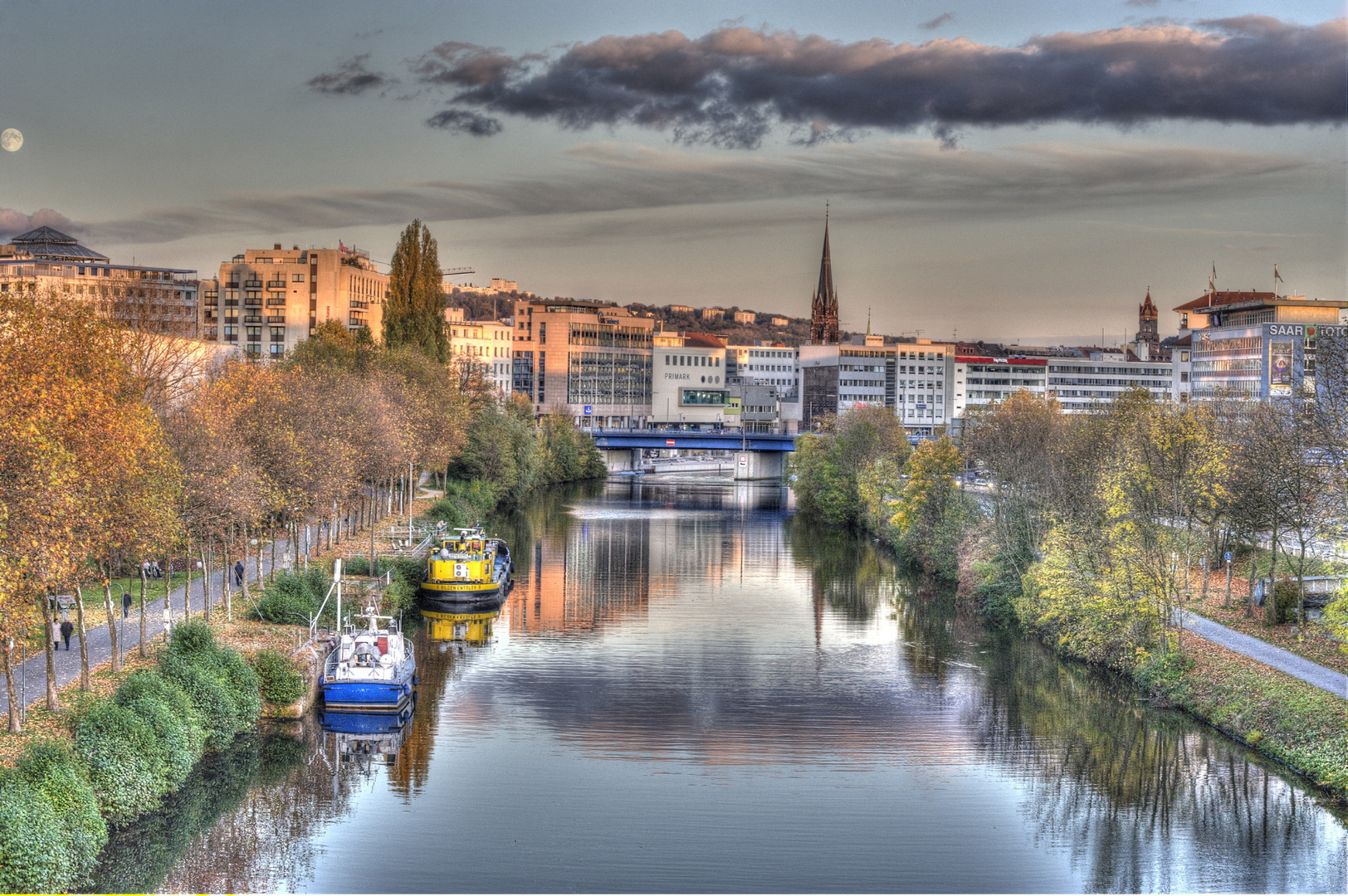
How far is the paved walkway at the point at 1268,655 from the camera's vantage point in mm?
34438

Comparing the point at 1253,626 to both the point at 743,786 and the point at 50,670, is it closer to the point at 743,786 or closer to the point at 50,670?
the point at 743,786

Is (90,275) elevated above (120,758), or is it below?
above

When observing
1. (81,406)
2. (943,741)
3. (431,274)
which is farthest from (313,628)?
(431,274)

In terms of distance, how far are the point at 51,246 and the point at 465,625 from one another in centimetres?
13956

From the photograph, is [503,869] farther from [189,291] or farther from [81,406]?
[189,291]

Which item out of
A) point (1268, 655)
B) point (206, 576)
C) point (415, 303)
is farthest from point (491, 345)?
point (1268, 655)

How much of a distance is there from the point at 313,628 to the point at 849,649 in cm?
1931

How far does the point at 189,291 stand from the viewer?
6649 inches

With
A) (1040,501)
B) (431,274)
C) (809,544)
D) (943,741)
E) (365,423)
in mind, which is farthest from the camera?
(431,274)

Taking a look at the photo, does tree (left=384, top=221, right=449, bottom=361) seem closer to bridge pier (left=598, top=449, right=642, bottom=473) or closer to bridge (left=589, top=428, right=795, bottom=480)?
bridge (left=589, top=428, right=795, bottom=480)

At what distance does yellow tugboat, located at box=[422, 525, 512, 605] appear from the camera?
181 feet

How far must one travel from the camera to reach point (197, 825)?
2714 cm

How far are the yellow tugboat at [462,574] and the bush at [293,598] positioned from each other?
849cm

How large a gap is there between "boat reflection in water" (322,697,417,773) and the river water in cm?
16
